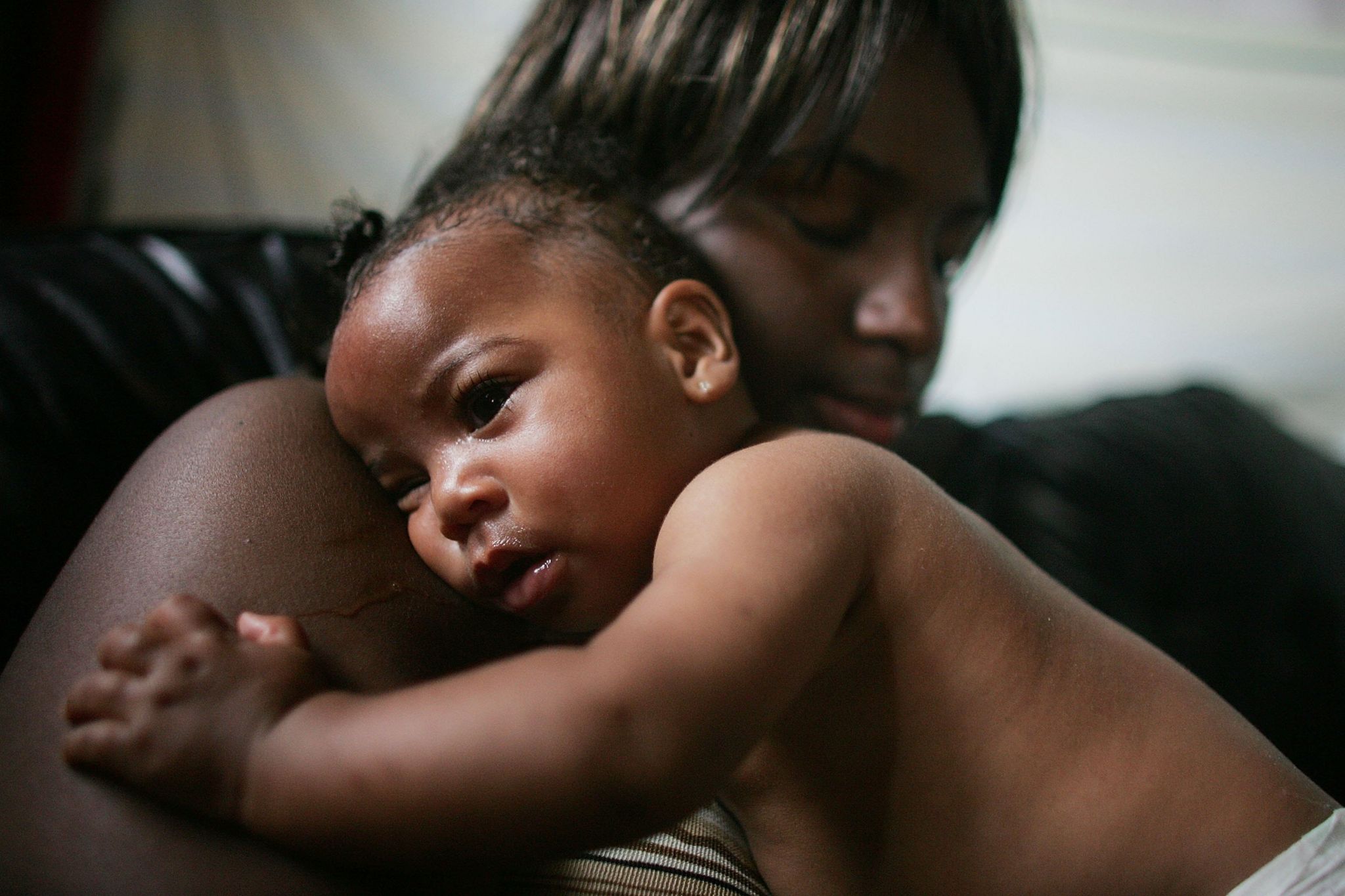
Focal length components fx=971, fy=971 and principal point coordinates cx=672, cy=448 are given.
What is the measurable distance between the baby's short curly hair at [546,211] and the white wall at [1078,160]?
3.81ft

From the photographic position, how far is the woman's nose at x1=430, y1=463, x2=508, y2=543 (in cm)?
60

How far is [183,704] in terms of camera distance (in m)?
0.43

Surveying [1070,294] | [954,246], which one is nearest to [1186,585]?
[954,246]

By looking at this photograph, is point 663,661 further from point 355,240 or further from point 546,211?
point 355,240

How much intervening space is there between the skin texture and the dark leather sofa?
0.33 metres

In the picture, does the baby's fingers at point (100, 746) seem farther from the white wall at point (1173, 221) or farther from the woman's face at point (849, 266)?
the white wall at point (1173, 221)

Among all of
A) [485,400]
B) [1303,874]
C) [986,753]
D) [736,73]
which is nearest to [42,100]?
[736,73]

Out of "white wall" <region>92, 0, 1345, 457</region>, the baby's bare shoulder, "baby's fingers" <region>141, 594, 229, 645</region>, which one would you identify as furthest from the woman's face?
"white wall" <region>92, 0, 1345, 457</region>

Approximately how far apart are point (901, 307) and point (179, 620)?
2.01 feet

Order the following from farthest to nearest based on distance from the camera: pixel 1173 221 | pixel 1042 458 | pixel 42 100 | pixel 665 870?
pixel 1173 221 < pixel 42 100 < pixel 1042 458 < pixel 665 870

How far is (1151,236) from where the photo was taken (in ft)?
7.05

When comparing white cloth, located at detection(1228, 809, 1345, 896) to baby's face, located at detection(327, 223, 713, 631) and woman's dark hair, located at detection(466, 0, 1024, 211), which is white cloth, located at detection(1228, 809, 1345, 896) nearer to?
baby's face, located at detection(327, 223, 713, 631)

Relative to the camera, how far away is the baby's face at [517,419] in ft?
1.98

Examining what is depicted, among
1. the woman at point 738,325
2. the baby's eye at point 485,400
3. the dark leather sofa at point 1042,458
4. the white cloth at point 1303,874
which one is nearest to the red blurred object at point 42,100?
the dark leather sofa at point 1042,458
